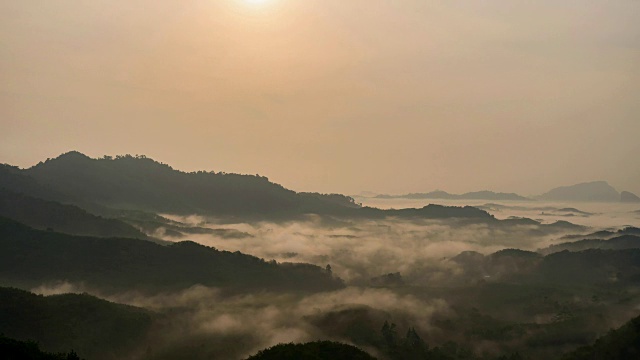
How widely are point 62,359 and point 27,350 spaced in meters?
15.0

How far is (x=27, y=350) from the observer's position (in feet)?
523

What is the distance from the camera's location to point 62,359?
154625 mm
